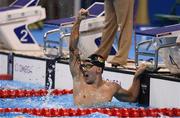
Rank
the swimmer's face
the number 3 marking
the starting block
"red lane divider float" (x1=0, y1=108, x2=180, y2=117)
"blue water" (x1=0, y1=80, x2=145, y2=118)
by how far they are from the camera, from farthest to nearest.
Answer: the number 3 marking
the starting block
"blue water" (x1=0, y1=80, x2=145, y2=118)
the swimmer's face
"red lane divider float" (x1=0, y1=108, x2=180, y2=117)

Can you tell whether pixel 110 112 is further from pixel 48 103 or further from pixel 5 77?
pixel 5 77

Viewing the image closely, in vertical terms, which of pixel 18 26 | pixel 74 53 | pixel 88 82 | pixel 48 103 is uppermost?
pixel 18 26

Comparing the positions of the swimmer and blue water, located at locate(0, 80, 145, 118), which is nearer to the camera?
the swimmer

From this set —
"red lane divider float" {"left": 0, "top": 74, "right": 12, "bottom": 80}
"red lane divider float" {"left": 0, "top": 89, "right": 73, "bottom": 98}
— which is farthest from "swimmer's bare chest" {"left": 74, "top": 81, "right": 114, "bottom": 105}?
"red lane divider float" {"left": 0, "top": 74, "right": 12, "bottom": 80}

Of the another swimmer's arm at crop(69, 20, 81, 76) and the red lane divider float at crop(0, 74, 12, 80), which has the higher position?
the another swimmer's arm at crop(69, 20, 81, 76)

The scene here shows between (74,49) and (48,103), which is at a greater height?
(74,49)

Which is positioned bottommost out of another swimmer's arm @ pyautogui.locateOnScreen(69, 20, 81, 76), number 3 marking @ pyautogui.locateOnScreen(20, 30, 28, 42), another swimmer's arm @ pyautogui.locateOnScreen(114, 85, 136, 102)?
another swimmer's arm @ pyautogui.locateOnScreen(114, 85, 136, 102)

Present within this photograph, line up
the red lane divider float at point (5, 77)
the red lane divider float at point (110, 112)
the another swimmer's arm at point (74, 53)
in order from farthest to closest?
the red lane divider float at point (5, 77)
the another swimmer's arm at point (74, 53)
the red lane divider float at point (110, 112)

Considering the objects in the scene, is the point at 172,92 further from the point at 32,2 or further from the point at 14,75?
the point at 32,2

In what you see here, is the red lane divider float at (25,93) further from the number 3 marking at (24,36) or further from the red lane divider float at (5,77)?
the number 3 marking at (24,36)

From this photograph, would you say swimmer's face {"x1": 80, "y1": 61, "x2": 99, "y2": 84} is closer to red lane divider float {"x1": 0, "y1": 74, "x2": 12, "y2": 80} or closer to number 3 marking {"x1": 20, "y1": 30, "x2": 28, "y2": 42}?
red lane divider float {"x1": 0, "y1": 74, "x2": 12, "y2": 80}

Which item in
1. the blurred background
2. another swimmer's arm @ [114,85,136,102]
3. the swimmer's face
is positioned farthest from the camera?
the blurred background

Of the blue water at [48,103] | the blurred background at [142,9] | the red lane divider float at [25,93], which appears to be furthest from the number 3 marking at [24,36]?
the blurred background at [142,9]

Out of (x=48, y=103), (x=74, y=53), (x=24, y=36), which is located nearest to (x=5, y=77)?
(x=24, y=36)
